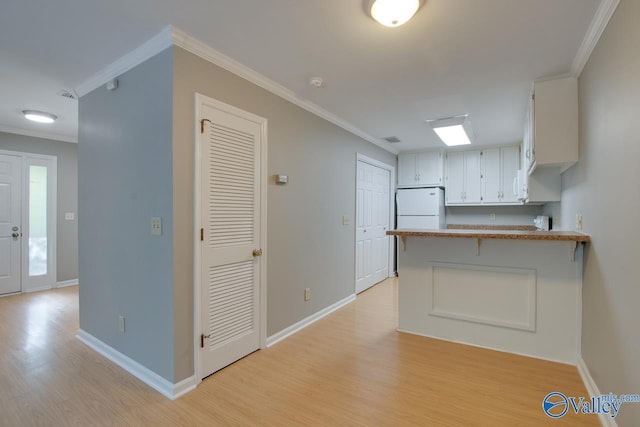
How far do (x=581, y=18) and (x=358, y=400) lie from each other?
2.82m

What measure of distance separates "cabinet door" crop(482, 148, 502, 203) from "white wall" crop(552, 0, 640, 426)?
3068 mm

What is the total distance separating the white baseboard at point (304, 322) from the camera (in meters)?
2.93

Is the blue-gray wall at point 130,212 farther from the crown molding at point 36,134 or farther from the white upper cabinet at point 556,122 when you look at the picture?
the white upper cabinet at point 556,122

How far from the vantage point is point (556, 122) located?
2588 mm

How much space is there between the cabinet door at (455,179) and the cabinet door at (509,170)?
2.08ft

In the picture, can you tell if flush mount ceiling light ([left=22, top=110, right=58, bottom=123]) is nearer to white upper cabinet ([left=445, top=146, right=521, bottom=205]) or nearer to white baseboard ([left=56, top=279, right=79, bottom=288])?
white baseboard ([left=56, top=279, right=79, bottom=288])

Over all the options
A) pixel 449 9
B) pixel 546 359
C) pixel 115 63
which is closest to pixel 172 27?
pixel 115 63

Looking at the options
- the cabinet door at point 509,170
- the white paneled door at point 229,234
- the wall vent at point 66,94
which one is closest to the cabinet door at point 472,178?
the cabinet door at point 509,170

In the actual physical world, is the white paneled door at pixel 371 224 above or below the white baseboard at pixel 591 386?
above

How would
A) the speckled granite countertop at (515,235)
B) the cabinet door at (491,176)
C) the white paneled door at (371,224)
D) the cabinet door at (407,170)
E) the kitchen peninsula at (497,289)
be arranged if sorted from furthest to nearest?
the cabinet door at (407,170)
the cabinet door at (491,176)
the white paneled door at (371,224)
the kitchen peninsula at (497,289)
the speckled granite countertop at (515,235)

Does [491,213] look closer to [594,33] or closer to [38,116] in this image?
[594,33]

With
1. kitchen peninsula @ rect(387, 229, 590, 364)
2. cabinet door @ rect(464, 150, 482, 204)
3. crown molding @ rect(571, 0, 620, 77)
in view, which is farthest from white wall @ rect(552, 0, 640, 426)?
cabinet door @ rect(464, 150, 482, 204)

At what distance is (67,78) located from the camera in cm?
273

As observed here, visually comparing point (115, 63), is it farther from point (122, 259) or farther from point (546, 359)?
point (546, 359)
